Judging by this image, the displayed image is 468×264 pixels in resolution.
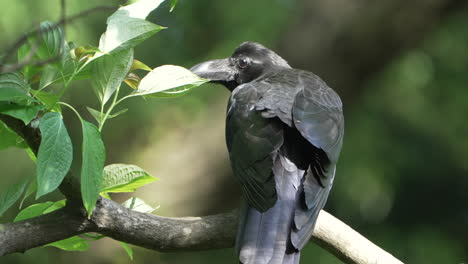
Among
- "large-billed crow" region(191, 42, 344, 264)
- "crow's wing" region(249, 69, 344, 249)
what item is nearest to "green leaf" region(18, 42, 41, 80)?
"large-billed crow" region(191, 42, 344, 264)

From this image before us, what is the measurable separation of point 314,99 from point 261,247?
0.94 metres

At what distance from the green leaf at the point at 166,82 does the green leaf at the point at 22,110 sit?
0.28m

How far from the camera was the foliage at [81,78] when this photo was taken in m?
1.77

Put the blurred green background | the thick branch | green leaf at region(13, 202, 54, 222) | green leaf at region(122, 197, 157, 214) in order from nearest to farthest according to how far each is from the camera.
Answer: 1. the thick branch
2. green leaf at region(13, 202, 54, 222)
3. green leaf at region(122, 197, 157, 214)
4. the blurred green background

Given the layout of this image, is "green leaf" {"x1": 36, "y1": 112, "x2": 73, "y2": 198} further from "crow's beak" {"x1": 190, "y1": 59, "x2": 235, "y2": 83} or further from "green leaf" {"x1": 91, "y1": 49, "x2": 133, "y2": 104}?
"crow's beak" {"x1": 190, "y1": 59, "x2": 235, "y2": 83}

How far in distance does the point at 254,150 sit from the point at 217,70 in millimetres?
1234

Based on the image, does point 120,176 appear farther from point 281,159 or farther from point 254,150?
→ point 281,159

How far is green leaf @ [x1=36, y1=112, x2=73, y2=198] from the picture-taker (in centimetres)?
174

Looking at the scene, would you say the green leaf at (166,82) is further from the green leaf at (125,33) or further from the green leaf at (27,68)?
the green leaf at (27,68)

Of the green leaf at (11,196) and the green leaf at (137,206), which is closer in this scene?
the green leaf at (11,196)

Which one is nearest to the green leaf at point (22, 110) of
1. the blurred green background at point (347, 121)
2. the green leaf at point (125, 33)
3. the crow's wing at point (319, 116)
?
the green leaf at point (125, 33)

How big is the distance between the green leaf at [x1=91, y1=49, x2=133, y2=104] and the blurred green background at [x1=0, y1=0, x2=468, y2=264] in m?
3.10

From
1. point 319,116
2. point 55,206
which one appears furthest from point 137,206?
point 319,116

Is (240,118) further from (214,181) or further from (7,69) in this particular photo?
(214,181)
